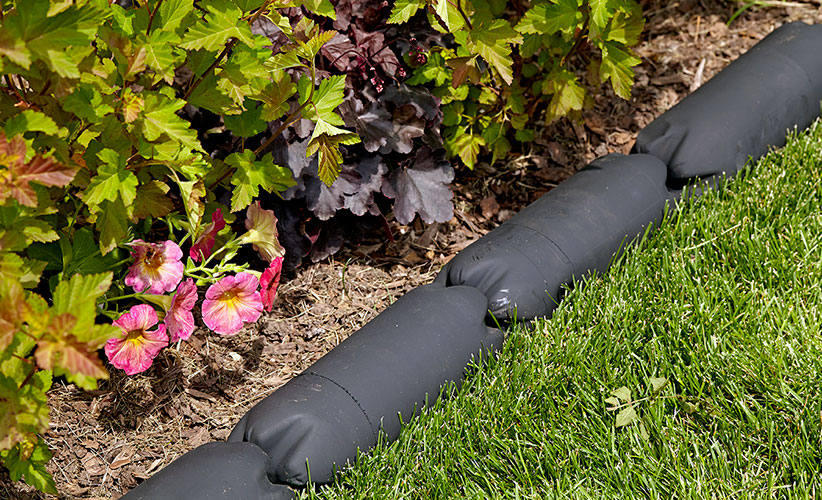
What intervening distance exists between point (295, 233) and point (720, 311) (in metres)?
1.21

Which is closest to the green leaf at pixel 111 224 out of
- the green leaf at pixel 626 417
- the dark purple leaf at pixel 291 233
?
the dark purple leaf at pixel 291 233

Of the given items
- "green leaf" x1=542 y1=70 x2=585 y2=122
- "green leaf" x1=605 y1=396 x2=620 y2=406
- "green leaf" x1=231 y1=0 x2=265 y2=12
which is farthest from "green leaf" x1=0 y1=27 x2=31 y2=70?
"green leaf" x1=542 y1=70 x2=585 y2=122

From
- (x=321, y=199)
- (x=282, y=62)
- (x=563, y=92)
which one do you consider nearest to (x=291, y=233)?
(x=321, y=199)

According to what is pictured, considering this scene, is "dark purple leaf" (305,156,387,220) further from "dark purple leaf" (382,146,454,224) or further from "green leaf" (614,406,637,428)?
"green leaf" (614,406,637,428)

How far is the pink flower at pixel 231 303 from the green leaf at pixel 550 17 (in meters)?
1.06

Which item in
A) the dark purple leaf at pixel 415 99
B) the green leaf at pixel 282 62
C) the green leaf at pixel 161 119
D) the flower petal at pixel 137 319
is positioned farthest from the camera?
the dark purple leaf at pixel 415 99

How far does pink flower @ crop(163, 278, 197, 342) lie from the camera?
6.31 ft

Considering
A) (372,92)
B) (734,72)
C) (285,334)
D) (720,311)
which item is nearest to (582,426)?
(720,311)

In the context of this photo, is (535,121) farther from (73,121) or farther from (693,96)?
(73,121)

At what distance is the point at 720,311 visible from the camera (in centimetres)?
226

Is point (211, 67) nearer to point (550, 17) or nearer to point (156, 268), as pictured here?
point (156, 268)

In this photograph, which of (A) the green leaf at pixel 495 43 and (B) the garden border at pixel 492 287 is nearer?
(B) the garden border at pixel 492 287

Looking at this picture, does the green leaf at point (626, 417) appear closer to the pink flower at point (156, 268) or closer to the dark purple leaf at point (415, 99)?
the dark purple leaf at point (415, 99)

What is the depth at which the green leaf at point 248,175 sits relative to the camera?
2043 millimetres
